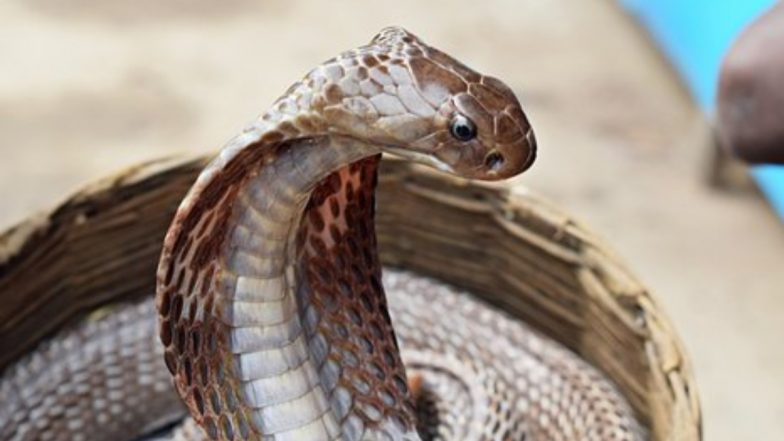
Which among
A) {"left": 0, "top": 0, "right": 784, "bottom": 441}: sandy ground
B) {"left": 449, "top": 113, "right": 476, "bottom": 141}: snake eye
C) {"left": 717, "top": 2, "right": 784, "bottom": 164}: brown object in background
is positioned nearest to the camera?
{"left": 449, "top": 113, "right": 476, "bottom": 141}: snake eye

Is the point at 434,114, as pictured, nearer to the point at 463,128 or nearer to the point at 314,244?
the point at 463,128

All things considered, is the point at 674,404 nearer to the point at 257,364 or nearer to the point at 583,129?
the point at 257,364

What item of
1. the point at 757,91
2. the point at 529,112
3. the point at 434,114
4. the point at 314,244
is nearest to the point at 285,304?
the point at 314,244

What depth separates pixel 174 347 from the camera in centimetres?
74

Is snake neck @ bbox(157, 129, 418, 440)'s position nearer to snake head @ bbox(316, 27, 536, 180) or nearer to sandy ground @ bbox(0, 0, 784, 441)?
snake head @ bbox(316, 27, 536, 180)

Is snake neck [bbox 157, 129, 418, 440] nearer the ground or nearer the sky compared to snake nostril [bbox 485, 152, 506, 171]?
nearer the sky

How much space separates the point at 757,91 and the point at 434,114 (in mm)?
445

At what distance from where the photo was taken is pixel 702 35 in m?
2.31

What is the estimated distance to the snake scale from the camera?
62 cm

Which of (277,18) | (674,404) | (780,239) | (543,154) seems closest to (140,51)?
(277,18)

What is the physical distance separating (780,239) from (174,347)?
1.60 metres

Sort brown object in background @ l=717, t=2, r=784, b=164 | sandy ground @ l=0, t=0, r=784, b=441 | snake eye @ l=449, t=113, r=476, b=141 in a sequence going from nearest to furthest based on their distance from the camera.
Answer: snake eye @ l=449, t=113, r=476, b=141, brown object in background @ l=717, t=2, r=784, b=164, sandy ground @ l=0, t=0, r=784, b=441

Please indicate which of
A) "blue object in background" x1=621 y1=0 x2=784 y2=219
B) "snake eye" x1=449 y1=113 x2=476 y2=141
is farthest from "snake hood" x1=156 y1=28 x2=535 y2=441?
"blue object in background" x1=621 y1=0 x2=784 y2=219

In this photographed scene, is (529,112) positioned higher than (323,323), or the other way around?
(529,112)
